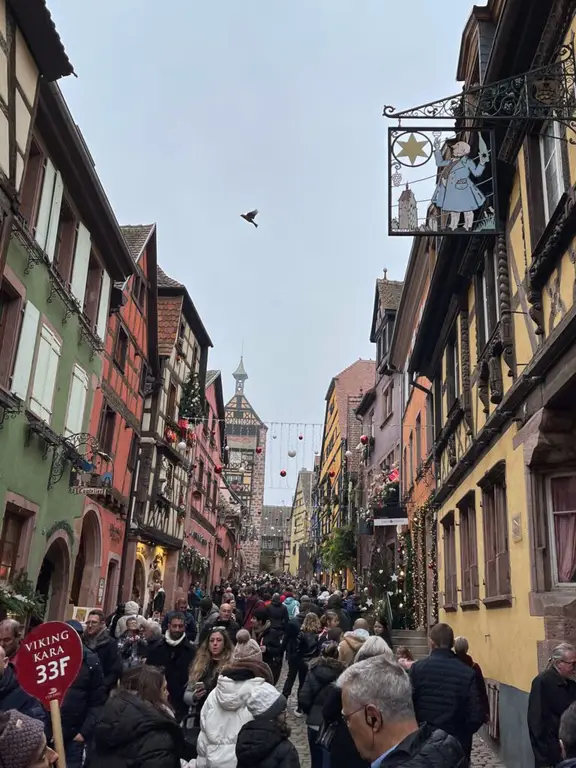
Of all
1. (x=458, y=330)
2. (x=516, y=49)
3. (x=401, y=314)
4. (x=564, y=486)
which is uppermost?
(x=401, y=314)

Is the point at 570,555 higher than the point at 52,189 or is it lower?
lower

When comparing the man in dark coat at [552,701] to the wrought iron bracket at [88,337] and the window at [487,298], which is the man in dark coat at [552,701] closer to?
the window at [487,298]

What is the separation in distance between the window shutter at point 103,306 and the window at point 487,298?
9.09m

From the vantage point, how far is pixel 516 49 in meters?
8.08

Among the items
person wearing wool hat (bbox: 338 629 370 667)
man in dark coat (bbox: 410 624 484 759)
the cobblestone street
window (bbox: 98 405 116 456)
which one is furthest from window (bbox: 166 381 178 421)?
man in dark coat (bbox: 410 624 484 759)

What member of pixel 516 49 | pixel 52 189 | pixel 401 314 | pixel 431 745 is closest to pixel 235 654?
pixel 431 745

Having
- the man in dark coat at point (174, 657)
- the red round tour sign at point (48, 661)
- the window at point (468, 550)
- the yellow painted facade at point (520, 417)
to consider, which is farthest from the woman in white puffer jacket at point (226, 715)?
the window at point (468, 550)

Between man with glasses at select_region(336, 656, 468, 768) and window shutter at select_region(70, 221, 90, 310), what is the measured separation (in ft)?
43.2

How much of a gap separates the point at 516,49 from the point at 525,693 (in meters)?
7.02

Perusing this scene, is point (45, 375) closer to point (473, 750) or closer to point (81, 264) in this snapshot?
point (81, 264)

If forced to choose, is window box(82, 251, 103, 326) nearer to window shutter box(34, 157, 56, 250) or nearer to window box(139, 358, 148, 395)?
window shutter box(34, 157, 56, 250)

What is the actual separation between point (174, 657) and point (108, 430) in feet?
40.3

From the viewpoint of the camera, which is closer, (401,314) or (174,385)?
(401,314)

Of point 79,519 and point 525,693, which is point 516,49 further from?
point 79,519
